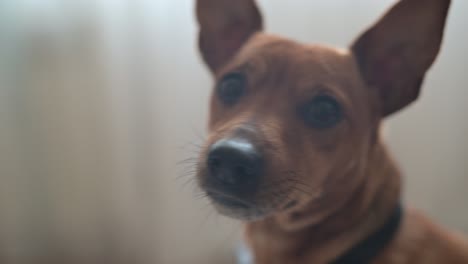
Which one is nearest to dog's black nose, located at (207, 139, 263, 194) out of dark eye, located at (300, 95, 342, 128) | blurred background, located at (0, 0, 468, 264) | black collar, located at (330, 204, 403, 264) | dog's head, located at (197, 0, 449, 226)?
dog's head, located at (197, 0, 449, 226)

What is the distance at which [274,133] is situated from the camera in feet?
3.51

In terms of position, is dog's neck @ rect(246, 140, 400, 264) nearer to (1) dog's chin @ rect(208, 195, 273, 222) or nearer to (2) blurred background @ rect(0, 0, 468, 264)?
(1) dog's chin @ rect(208, 195, 273, 222)

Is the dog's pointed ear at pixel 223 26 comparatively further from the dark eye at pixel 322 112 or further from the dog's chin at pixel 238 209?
the dog's chin at pixel 238 209

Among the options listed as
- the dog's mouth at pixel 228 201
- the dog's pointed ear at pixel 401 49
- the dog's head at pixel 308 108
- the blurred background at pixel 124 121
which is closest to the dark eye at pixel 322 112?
the dog's head at pixel 308 108

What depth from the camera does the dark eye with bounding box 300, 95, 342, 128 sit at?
1.14 metres

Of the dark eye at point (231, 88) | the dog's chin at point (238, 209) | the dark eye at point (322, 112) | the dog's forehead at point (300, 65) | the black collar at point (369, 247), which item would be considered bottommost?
the black collar at point (369, 247)

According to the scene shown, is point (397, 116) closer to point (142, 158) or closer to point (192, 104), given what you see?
point (192, 104)

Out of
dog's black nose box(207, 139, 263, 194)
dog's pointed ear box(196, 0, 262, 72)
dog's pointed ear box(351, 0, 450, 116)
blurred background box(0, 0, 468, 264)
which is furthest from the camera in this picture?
blurred background box(0, 0, 468, 264)

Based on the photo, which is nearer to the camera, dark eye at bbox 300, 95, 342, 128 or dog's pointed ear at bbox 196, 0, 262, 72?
dark eye at bbox 300, 95, 342, 128

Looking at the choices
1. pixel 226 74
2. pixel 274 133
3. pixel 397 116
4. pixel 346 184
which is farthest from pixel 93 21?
pixel 397 116

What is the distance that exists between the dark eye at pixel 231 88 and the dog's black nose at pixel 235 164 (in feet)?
0.70

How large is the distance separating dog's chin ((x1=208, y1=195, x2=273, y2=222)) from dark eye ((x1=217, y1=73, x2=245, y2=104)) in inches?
9.6

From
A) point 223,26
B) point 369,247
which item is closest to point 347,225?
point 369,247

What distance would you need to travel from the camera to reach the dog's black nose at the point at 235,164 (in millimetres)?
978
